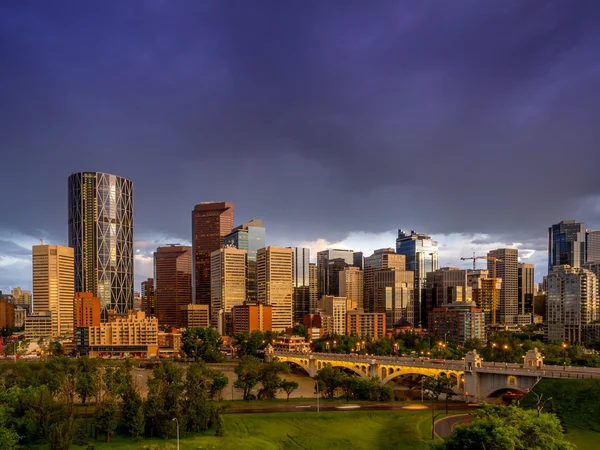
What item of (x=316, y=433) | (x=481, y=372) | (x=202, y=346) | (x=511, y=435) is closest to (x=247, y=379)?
(x=316, y=433)

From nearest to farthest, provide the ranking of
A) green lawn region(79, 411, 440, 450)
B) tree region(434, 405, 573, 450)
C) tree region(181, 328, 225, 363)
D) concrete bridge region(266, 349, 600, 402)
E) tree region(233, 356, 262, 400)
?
tree region(434, 405, 573, 450) < green lawn region(79, 411, 440, 450) < concrete bridge region(266, 349, 600, 402) < tree region(233, 356, 262, 400) < tree region(181, 328, 225, 363)

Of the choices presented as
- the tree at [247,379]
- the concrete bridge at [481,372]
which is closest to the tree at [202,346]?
the concrete bridge at [481,372]

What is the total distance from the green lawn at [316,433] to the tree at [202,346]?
→ 98150 millimetres

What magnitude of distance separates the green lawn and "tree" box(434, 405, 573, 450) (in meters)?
21.4

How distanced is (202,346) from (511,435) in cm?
15284

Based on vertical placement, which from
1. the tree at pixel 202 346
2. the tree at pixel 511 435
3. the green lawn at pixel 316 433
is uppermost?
the tree at pixel 511 435

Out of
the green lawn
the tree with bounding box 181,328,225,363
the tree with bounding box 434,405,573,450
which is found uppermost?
the tree with bounding box 434,405,573,450

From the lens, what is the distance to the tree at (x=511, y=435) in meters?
42.4

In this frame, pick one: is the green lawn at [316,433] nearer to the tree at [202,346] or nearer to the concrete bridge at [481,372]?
the concrete bridge at [481,372]

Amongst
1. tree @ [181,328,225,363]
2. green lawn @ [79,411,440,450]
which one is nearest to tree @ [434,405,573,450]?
green lawn @ [79,411,440,450]

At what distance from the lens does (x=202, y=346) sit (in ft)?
605

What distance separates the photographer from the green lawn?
Answer: 222ft

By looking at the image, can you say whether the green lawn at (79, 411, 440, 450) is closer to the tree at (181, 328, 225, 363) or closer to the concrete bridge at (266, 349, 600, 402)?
the concrete bridge at (266, 349, 600, 402)

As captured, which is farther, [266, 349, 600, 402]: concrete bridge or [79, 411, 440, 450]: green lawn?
[266, 349, 600, 402]: concrete bridge
